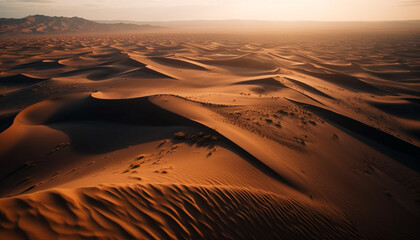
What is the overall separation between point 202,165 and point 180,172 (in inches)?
27.8

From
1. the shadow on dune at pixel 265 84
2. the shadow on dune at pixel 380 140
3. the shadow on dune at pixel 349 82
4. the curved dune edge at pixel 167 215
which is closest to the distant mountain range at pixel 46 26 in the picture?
the shadow on dune at pixel 265 84

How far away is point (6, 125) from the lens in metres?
9.77

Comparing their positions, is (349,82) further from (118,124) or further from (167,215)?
(167,215)

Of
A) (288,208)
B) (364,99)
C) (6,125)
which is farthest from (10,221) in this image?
(364,99)

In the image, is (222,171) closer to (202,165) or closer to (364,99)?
(202,165)

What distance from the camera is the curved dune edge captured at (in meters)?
2.82

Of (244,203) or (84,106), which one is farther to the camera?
(84,106)

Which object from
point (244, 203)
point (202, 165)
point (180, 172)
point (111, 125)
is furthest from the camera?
point (111, 125)

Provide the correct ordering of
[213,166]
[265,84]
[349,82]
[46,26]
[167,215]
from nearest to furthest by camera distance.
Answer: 1. [167,215]
2. [213,166]
3. [265,84]
4. [349,82]
5. [46,26]

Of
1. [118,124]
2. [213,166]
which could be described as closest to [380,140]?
[213,166]

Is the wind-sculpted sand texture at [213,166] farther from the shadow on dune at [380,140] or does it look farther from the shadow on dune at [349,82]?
the shadow on dune at [349,82]

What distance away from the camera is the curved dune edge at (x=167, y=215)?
282cm

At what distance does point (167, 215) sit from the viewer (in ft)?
11.3

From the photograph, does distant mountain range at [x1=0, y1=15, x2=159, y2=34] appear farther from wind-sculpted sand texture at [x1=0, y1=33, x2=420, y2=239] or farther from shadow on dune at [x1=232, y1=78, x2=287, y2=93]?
shadow on dune at [x1=232, y1=78, x2=287, y2=93]
